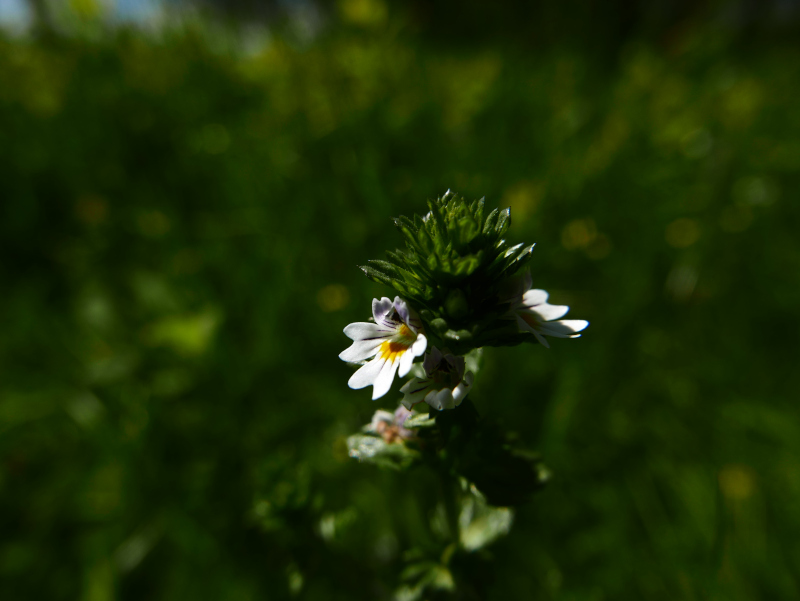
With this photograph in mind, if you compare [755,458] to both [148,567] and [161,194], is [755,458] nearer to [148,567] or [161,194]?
[148,567]

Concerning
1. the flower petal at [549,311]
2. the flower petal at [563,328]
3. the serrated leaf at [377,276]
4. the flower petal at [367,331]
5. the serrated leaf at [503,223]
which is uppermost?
the serrated leaf at [503,223]

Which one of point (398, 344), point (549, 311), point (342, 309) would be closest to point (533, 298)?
point (549, 311)

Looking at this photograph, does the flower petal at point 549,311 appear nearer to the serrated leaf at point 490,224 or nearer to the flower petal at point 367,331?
the serrated leaf at point 490,224

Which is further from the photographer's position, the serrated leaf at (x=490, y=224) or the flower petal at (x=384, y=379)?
the serrated leaf at (x=490, y=224)

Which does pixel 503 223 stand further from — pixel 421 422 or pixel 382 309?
pixel 421 422

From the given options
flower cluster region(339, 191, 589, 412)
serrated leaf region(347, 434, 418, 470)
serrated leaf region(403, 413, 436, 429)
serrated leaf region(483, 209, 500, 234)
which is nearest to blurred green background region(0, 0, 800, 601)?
serrated leaf region(347, 434, 418, 470)

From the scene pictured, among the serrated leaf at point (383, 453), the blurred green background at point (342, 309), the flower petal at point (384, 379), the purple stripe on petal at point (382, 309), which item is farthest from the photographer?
the blurred green background at point (342, 309)

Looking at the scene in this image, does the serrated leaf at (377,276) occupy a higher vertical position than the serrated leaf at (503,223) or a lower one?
lower

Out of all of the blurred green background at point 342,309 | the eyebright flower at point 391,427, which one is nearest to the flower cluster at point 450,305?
the eyebright flower at point 391,427
